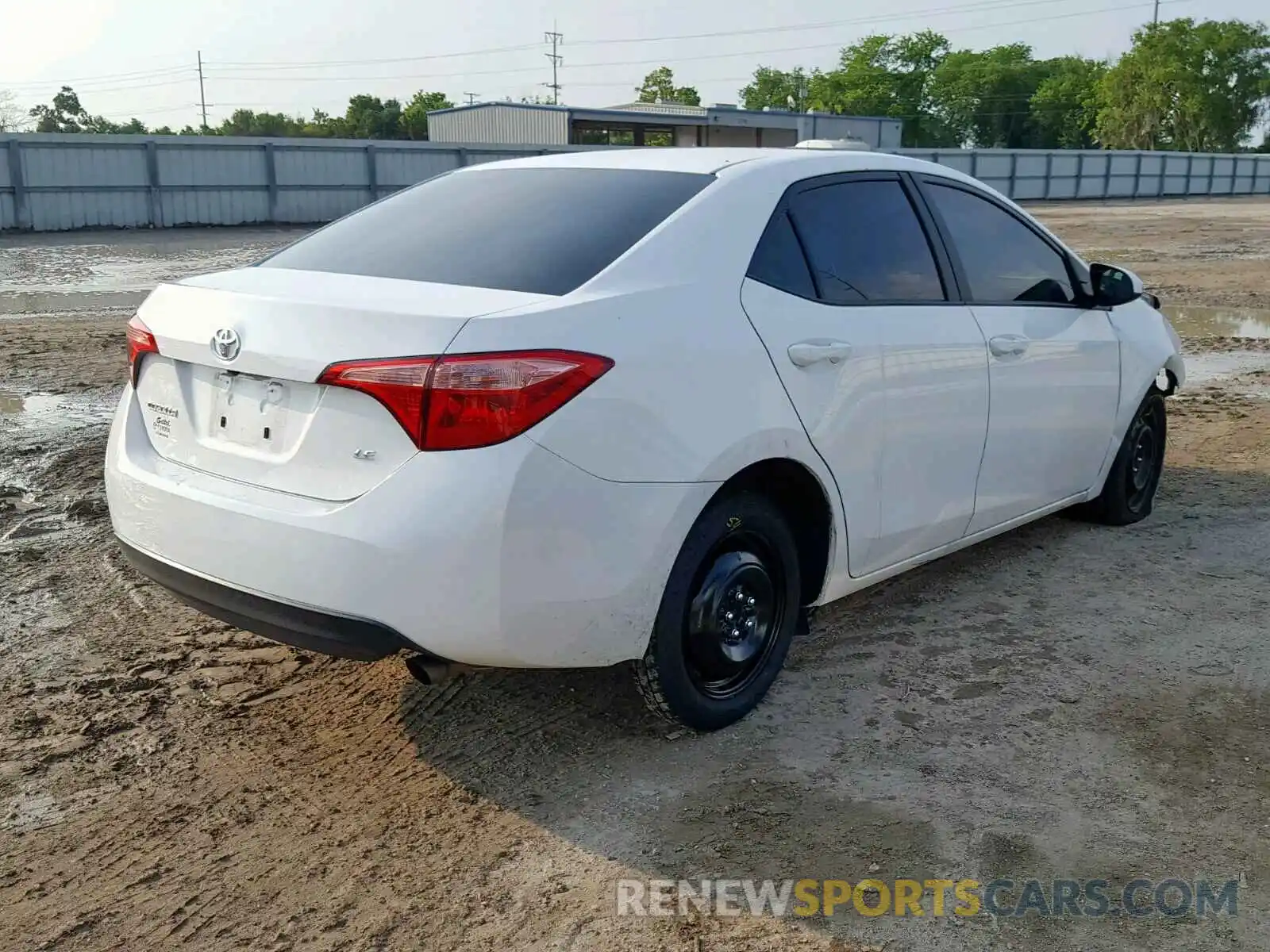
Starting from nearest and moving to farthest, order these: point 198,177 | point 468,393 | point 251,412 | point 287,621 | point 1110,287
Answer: point 468,393 → point 287,621 → point 251,412 → point 1110,287 → point 198,177

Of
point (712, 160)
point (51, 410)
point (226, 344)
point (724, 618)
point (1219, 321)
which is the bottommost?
point (1219, 321)

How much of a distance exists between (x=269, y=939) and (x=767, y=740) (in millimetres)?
1510

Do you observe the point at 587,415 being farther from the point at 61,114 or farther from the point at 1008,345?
the point at 61,114

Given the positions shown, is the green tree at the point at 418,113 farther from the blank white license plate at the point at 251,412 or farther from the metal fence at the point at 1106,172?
the blank white license plate at the point at 251,412

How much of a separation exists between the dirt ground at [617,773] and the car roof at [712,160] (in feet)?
5.35

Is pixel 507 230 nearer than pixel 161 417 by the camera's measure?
No

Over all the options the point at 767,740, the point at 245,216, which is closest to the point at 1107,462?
the point at 767,740

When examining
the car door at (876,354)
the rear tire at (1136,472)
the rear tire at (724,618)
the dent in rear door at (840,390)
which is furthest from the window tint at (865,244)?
the rear tire at (1136,472)

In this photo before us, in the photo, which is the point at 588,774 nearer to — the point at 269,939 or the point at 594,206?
the point at 269,939

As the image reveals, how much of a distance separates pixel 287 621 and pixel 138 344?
41.3 inches

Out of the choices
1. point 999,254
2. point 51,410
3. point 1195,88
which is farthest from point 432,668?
point 1195,88

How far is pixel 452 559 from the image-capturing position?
2.84m

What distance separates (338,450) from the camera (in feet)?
9.71

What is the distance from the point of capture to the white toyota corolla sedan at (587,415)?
2.87m
